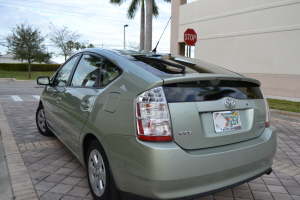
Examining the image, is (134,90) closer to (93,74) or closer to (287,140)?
(93,74)

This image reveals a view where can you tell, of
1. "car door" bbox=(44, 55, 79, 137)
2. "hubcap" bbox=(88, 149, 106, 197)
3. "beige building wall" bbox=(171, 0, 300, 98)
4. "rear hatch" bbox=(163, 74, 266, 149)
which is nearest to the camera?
"rear hatch" bbox=(163, 74, 266, 149)

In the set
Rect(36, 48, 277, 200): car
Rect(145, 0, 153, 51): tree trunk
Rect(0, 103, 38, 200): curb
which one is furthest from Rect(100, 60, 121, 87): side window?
Rect(145, 0, 153, 51): tree trunk

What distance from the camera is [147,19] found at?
59.0ft

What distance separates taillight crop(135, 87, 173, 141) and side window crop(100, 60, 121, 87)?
610 mm

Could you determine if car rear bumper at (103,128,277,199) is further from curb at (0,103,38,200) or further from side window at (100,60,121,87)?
curb at (0,103,38,200)

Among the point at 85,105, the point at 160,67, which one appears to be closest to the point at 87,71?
the point at 85,105

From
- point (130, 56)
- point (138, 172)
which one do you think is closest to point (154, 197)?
point (138, 172)

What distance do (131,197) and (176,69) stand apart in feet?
3.80

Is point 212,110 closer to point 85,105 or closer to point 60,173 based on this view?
point 85,105

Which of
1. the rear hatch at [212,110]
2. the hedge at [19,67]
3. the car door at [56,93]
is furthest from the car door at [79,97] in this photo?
the hedge at [19,67]

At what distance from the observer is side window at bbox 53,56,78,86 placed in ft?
12.1

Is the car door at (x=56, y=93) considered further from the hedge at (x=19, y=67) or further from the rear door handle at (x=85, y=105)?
the hedge at (x=19, y=67)

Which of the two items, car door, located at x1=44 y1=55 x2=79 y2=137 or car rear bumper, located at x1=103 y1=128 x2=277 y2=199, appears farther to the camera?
car door, located at x1=44 y1=55 x2=79 y2=137

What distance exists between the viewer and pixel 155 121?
6.42 feet
